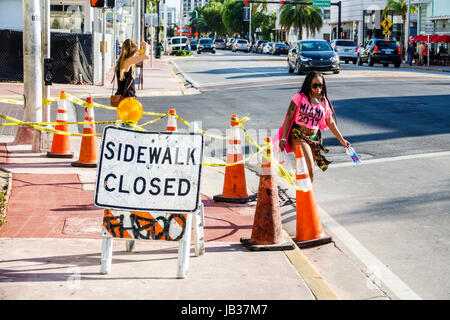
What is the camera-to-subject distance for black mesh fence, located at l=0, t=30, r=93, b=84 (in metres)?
28.2

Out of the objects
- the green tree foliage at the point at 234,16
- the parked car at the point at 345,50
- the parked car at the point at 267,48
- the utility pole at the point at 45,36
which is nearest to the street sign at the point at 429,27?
the parked car at the point at 345,50

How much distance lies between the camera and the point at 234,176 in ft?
30.0

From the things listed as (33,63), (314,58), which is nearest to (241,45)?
(314,58)

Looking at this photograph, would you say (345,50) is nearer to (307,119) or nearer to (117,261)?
(307,119)

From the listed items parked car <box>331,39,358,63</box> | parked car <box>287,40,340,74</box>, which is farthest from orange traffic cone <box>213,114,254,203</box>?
parked car <box>331,39,358,63</box>

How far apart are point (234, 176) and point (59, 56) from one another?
20.7 meters

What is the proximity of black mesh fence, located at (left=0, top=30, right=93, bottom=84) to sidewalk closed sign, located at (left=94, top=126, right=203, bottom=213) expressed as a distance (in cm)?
2277

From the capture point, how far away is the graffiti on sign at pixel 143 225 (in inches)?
238

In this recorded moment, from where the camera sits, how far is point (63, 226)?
25.0 ft

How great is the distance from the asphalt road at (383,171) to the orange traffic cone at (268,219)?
2.52 ft

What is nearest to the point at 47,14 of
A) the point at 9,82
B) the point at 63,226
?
the point at 63,226

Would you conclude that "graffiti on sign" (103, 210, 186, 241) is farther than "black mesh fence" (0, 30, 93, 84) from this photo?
No

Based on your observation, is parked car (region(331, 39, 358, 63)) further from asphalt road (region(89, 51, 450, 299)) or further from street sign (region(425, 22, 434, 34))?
asphalt road (region(89, 51, 450, 299))
